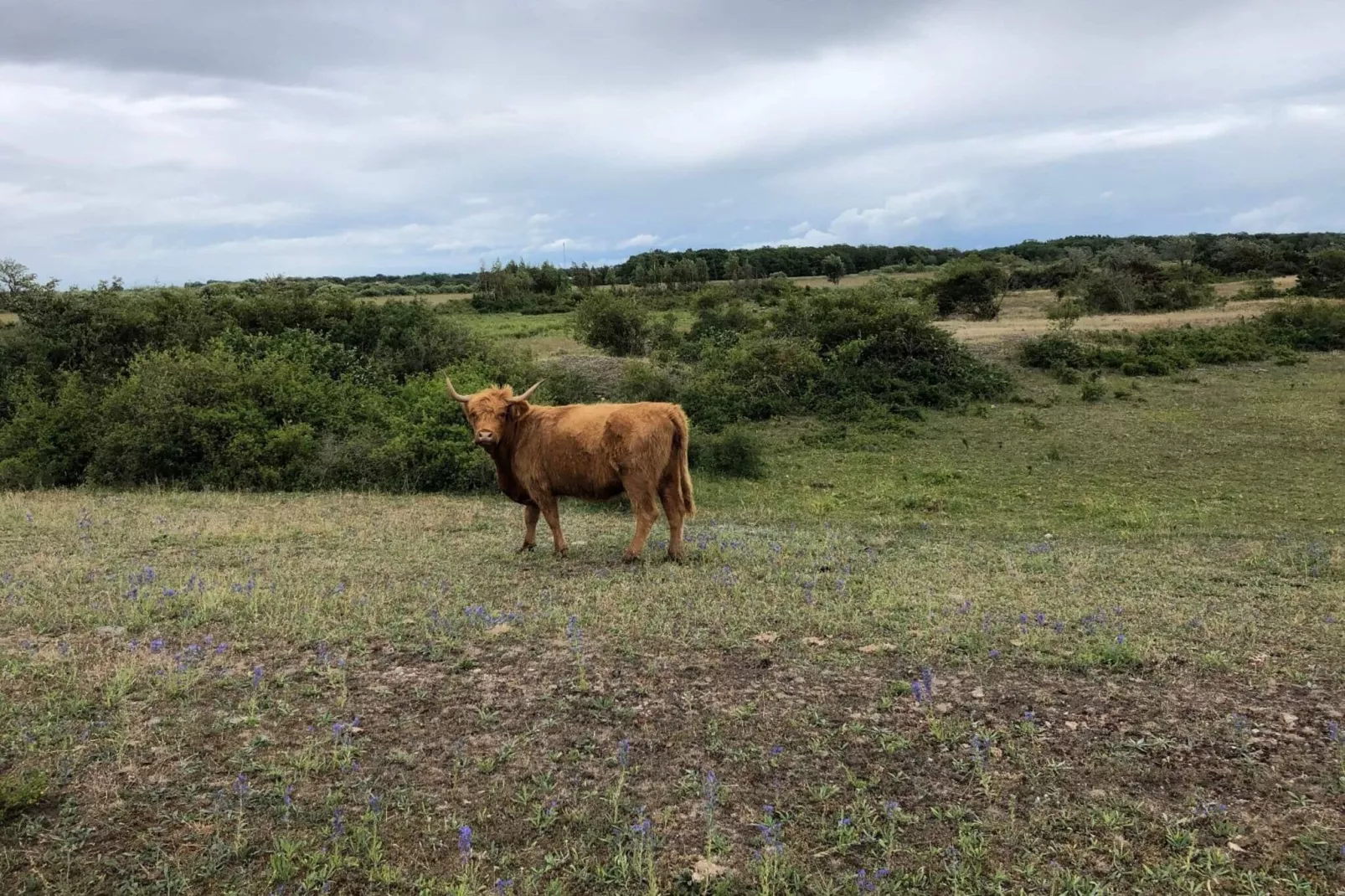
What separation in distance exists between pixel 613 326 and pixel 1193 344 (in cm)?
2085

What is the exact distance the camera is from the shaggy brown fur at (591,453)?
373 inches

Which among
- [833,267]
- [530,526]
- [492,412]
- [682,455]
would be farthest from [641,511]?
[833,267]

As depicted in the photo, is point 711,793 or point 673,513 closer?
point 711,793

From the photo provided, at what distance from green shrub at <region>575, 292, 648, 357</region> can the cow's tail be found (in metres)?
22.8

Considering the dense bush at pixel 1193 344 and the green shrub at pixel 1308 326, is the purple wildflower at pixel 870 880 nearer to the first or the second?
the dense bush at pixel 1193 344

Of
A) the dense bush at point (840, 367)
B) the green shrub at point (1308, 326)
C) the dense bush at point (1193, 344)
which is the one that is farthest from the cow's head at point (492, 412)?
the green shrub at point (1308, 326)

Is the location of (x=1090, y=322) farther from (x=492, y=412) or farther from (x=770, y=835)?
(x=770, y=835)

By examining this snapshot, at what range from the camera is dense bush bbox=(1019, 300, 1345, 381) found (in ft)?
92.1

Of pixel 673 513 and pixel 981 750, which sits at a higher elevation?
pixel 673 513

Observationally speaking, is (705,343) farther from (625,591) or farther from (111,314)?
(625,591)

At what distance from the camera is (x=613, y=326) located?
107 feet

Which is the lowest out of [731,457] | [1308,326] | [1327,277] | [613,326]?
[731,457]

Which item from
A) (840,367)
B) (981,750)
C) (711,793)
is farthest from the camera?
(840,367)

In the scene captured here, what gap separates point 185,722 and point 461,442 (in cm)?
1178
